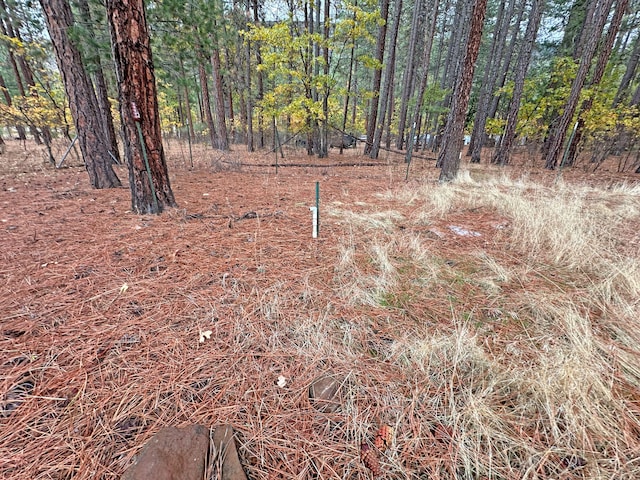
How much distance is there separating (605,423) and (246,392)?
1580 millimetres

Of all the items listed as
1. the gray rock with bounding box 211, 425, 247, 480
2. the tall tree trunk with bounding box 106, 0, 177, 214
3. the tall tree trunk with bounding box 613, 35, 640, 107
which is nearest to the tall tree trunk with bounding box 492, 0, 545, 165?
the tall tree trunk with bounding box 613, 35, 640, 107

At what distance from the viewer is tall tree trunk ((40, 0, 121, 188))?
4246mm

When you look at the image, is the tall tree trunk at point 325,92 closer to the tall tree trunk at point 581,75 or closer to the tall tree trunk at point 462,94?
the tall tree trunk at point 462,94

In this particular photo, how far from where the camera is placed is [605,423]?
1.10m

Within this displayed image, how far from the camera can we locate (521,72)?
29.7ft

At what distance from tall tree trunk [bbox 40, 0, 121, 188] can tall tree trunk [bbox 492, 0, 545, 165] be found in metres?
12.1

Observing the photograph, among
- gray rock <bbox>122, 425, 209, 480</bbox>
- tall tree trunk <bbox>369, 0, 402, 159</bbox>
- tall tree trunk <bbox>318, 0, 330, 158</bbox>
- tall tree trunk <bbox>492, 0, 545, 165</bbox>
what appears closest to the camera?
gray rock <bbox>122, 425, 209, 480</bbox>

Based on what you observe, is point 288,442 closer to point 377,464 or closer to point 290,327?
point 377,464

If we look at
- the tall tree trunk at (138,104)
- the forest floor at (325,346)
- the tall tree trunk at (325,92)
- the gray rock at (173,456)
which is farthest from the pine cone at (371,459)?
the tall tree trunk at (325,92)

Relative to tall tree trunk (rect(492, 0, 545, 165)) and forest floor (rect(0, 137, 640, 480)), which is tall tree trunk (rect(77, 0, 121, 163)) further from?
tall tree trunk (rect(492, 0, 545, 165))

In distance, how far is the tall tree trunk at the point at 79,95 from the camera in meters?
4.25

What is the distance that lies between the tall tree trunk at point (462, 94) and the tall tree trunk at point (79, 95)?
23.6 feet

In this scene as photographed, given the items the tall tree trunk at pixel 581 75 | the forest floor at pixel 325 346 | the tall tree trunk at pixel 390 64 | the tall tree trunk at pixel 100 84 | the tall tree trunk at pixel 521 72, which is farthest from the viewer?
the tall tree trunk at pixel 390 64

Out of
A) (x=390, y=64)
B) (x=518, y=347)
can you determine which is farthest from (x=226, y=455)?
(x=390, y=64)
